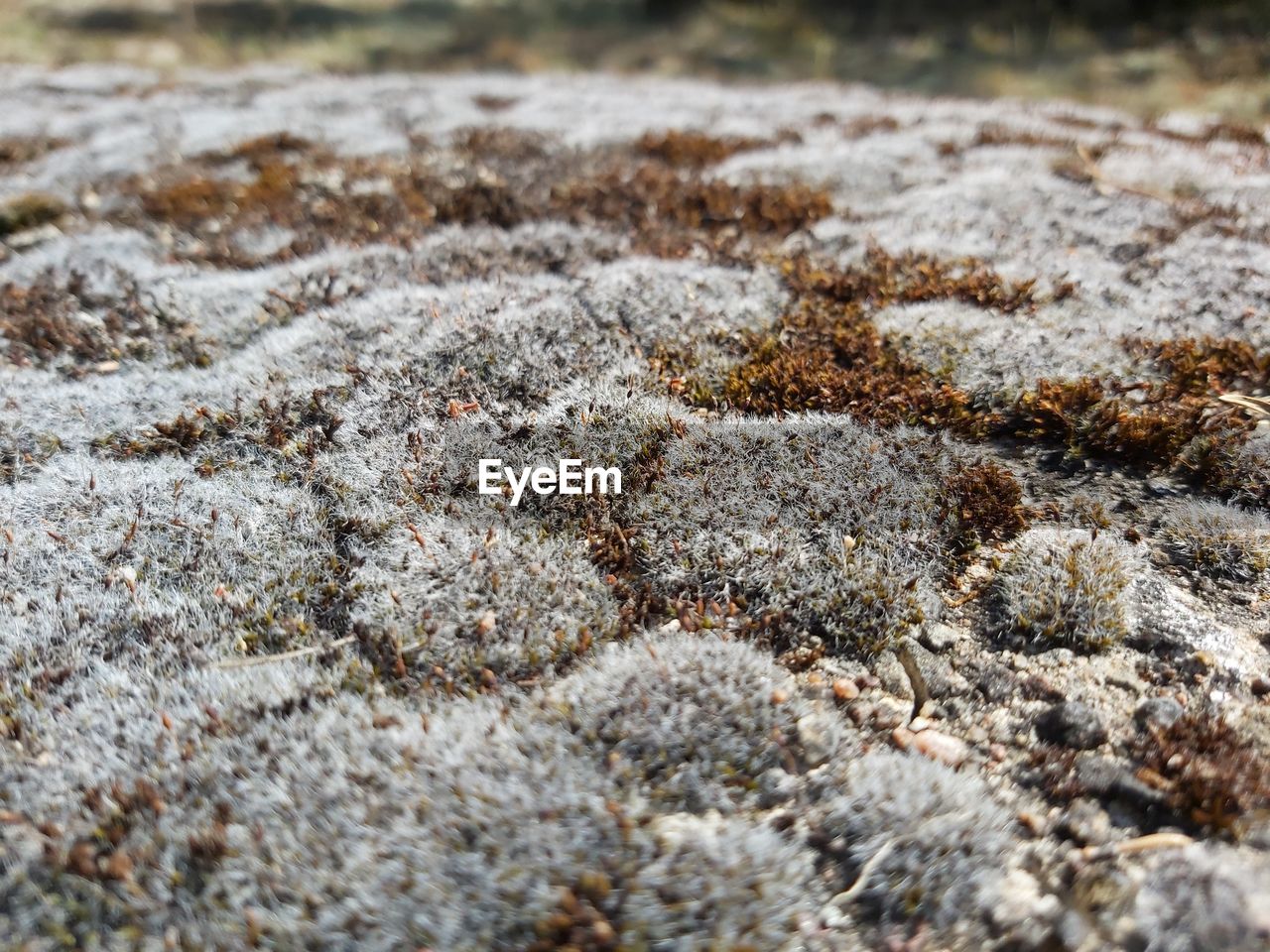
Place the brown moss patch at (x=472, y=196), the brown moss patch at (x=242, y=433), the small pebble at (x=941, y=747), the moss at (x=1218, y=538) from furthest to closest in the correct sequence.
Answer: the brown moss patch at (x=472, y=196), the brown moss patch at (x=242, y=433), the moss at (x=1218, y=538), the small pebble at (x=941, y=747)

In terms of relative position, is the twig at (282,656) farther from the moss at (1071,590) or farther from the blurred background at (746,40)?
the blurred background at (746,40)

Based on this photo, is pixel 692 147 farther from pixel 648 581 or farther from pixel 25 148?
pixel 25 148

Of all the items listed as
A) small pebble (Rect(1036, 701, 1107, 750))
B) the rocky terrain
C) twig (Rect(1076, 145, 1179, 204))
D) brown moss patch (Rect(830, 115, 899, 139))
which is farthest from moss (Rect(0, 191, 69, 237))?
twig (Rect(1076, 145, 1179, 204))

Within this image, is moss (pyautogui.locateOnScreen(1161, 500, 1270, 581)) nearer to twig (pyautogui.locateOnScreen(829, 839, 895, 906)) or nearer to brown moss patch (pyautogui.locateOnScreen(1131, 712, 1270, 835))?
brown moss patch (pyautogui.locateOnScreen(1131, 712, 1270, 835))

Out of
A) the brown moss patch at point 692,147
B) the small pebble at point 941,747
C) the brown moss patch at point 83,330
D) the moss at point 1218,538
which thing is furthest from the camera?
the brown moss patch at point 692,147

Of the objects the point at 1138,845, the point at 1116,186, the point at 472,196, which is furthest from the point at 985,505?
the point at 472,196

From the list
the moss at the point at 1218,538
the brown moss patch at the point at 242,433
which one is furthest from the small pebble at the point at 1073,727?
the brown moss patch at the point at 242,433

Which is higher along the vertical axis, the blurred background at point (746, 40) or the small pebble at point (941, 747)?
the blurred background at point (746, 40)
